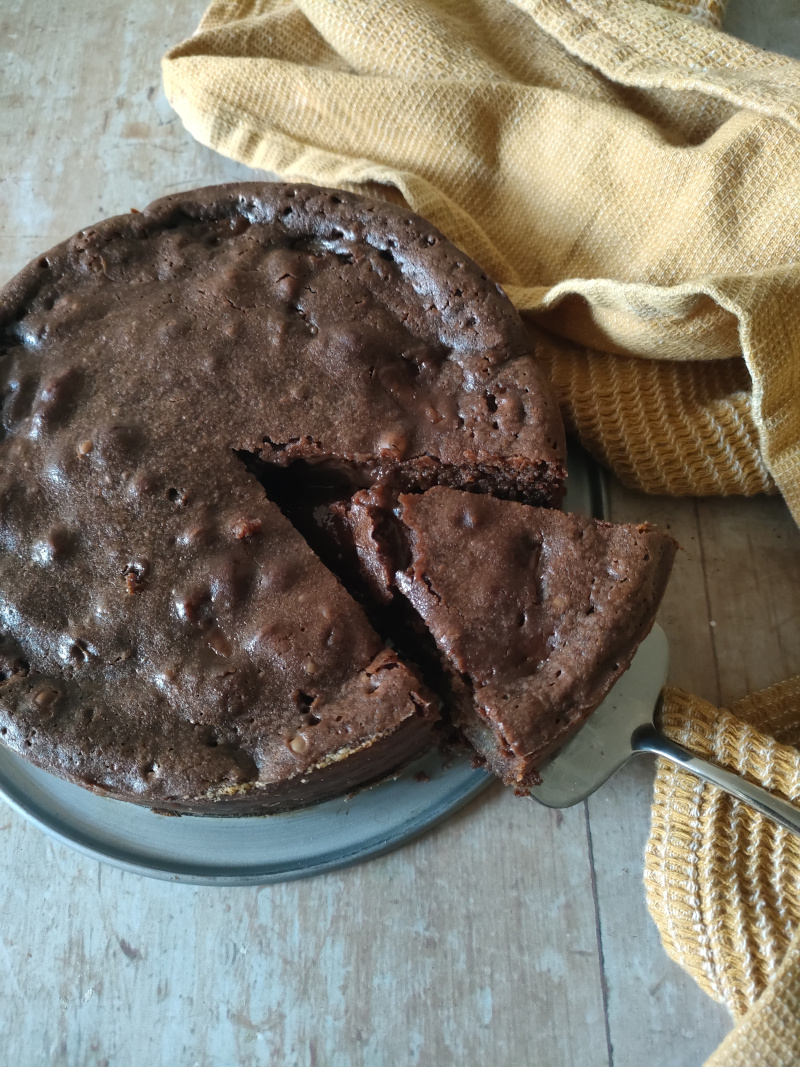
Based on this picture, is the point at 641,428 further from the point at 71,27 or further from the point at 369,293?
the point at 71,27

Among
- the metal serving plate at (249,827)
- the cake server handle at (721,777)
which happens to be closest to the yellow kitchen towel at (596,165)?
the cake server handle at (721,777)

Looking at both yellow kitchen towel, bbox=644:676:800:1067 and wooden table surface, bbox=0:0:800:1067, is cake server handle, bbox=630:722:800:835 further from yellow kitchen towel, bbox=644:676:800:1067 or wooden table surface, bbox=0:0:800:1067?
wooden table surface, bbox=0:0:800:1067

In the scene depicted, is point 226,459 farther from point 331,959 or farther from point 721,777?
point 721,777

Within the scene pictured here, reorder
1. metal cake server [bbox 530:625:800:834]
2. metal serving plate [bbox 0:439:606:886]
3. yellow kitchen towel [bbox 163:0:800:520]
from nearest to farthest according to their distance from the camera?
metal cake server [bbox 530:625:800:834] → metal serving plate [bbox 0:439:606:886] → yellow kitchen towel [bbox 163:0:800:520]

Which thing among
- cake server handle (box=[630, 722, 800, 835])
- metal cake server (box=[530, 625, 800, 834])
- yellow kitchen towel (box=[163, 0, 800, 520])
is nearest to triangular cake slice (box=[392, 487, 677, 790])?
metal cake server (box=[530, 625, 800, 834])

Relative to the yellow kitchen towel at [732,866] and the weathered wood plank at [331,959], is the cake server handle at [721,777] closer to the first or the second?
the yellow kitchen towel at [732,866]

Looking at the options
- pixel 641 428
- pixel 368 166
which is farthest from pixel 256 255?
pixel 641 428

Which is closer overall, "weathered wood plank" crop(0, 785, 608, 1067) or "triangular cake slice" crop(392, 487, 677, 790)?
"triangular cake slice" crop(392, 487, 677, 790)

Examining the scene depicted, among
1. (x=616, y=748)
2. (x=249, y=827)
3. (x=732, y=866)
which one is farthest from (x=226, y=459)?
(x=732, y=866)
